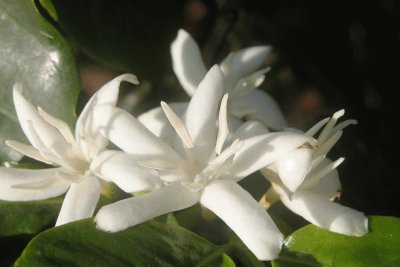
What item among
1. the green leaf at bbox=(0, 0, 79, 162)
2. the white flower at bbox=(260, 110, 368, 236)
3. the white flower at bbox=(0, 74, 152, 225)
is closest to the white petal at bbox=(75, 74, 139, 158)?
the white flower at bbox=(0, 74, 152, 225)

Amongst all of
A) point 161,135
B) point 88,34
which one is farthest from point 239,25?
point 161,135

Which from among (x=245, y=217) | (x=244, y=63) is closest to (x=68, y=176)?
(x=245, y=217)

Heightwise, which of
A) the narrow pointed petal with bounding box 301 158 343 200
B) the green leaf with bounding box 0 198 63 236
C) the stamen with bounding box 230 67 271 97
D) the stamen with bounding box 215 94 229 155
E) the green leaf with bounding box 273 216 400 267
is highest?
the stamen with bounding box 215 94 229 155

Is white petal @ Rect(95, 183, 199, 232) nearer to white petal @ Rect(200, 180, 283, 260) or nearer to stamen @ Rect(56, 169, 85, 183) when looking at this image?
white petal @ Rect(200, 180, 283, 260)

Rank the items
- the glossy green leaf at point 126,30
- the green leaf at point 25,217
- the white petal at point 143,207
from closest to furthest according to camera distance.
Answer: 1. the white petal at point 143,207
2. the green leaf at point 25,217
3. the glossy green leaf at point 126,30

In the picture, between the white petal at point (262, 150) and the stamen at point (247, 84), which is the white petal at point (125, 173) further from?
the stamen at point (247, 84)

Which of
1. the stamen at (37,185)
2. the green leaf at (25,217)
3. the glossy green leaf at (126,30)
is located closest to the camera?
the stamen at (37,185)

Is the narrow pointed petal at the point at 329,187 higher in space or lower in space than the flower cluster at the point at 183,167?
lower

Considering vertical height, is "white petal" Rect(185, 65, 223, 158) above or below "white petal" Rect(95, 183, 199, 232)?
above

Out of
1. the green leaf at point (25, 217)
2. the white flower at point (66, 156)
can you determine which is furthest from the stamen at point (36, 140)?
the green leaf at point (25, 217)
